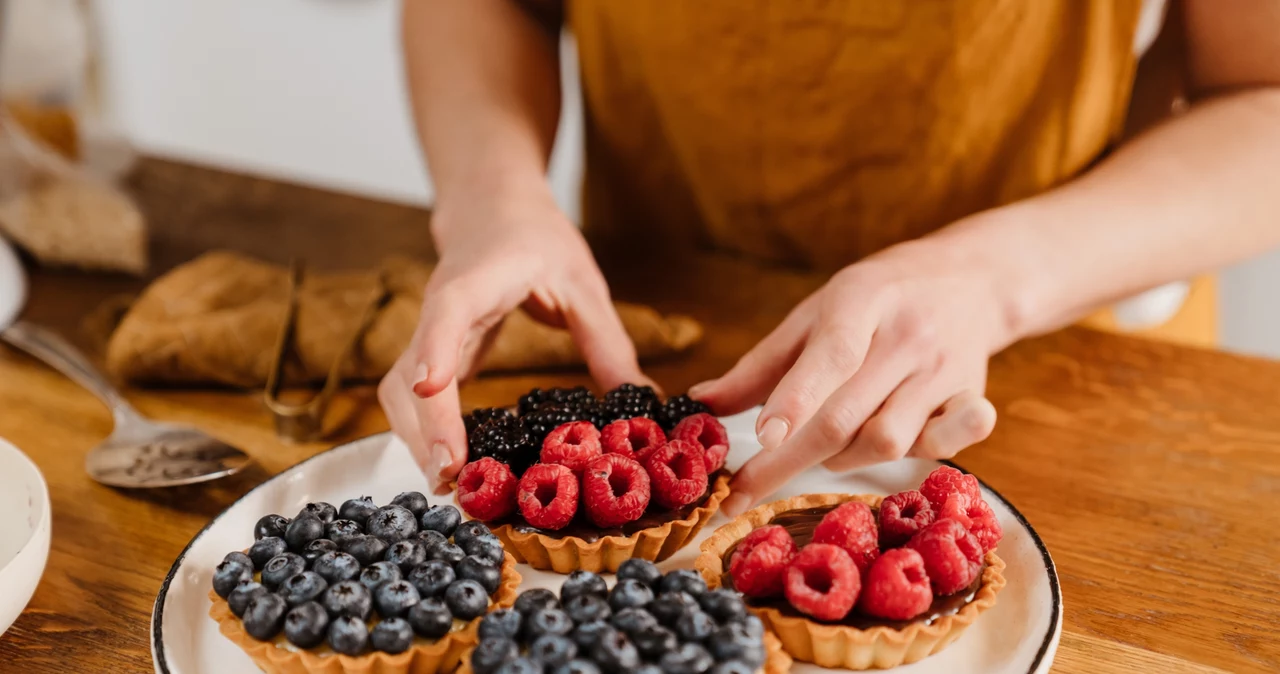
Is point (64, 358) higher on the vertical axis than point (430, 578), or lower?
lower

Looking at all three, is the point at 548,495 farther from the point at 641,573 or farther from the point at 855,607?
the point at 855,607

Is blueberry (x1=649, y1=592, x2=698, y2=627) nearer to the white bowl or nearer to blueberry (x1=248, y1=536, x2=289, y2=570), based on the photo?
blueberry (x1=248, y1=536, x2=289, y2=570)

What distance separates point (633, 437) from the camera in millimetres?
1439

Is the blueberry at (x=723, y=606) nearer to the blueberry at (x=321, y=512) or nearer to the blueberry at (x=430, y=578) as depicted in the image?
the blueberry at (x=430, y=578)

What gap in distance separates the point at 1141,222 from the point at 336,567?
1289 mm

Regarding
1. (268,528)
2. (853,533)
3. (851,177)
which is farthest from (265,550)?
(851,177)

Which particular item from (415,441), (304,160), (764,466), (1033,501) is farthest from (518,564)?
(304,160)

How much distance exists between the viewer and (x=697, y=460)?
1.39 meters

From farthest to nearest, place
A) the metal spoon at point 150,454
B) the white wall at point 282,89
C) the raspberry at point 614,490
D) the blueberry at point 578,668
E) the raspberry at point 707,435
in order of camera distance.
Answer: the white wall at point 282,89 < the metal spoon at point 150,454 < the raspberry at point 707,435 < the raspberry at point 614,490 < the blueberry at point 578,668

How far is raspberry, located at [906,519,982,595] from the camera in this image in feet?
3.95

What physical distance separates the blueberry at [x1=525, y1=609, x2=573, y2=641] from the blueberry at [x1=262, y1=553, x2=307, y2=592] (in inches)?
11.2

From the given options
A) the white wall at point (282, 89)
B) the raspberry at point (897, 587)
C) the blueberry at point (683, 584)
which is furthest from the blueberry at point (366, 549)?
the white wall at point (282, 89)

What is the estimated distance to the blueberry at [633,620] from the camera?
106 centimetres

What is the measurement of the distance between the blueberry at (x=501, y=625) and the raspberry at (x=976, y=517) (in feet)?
1.78
